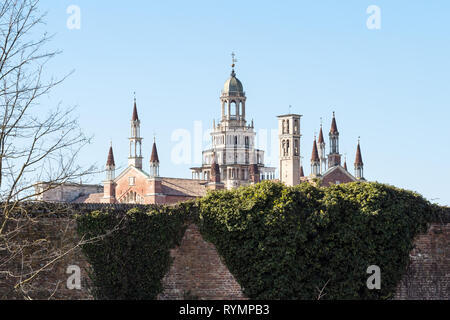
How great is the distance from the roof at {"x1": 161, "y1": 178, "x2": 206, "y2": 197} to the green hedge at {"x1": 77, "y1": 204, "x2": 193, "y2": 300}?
46645 mm

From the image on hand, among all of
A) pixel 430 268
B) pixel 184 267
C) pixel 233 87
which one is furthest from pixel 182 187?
pixel 184 267

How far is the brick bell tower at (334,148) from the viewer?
243 feet

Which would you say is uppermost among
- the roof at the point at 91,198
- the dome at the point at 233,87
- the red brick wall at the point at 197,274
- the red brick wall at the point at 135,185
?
the dome at the point at 233,87

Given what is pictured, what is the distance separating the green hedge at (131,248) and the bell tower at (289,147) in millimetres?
42935


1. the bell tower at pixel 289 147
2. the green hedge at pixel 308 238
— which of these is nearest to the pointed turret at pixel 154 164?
the bell tower at pixel 289 147

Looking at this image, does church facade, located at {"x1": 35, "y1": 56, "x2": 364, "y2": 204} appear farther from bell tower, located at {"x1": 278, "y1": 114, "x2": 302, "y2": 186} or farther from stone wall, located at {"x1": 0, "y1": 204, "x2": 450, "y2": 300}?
stone wall, located at {"x1": 0, "y1": 204, "x2": 450, "y2": 300}

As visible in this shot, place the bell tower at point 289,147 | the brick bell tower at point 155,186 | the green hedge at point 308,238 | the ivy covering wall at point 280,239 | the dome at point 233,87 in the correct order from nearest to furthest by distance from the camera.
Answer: the ivy covering wall at point 280,239, the green hedge at point 308,238, the bell tower at point 289,147, the brick bell tower at point 155,186, the dome at point 233,87

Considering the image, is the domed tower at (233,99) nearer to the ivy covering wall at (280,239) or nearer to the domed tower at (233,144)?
the domed tower at (233,144)

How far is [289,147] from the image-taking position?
6775 cm

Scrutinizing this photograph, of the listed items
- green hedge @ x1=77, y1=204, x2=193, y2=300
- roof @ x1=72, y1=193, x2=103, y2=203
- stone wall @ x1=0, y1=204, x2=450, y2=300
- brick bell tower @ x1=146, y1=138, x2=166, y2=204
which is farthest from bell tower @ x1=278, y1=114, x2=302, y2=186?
green hedge @ x1=77, y1=204, x2=193, y2=300

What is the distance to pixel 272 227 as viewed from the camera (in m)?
22.5

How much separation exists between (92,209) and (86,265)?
4.67 ft

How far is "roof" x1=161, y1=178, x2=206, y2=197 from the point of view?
7031 cm

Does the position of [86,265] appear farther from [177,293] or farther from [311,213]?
[311,213]
